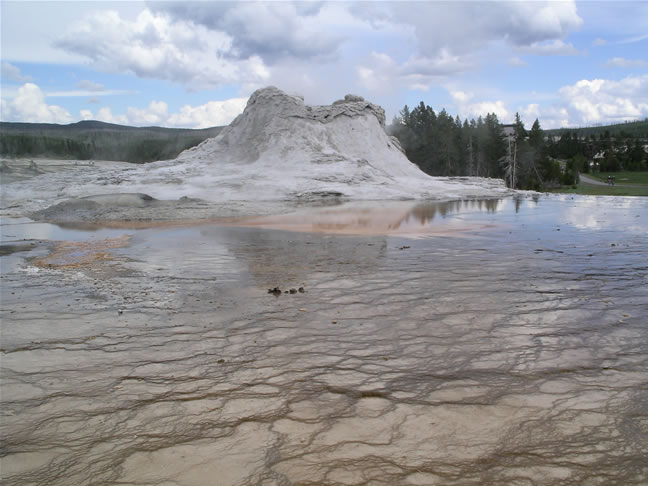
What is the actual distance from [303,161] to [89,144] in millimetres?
49687

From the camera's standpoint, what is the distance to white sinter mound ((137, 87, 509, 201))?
880 inches

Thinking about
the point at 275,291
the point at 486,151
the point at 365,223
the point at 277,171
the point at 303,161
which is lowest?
the point at 275,291

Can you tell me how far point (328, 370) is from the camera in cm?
342

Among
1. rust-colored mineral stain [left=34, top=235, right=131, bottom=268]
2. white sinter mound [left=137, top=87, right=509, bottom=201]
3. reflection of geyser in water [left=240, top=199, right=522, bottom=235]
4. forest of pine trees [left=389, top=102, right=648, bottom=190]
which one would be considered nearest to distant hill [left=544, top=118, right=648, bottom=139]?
forest of pine trees [left=389, top=102, right=648, bottom=190]

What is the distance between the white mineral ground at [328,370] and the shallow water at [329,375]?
0.01 metres

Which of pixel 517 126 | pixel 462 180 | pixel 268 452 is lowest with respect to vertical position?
pixel 268 452

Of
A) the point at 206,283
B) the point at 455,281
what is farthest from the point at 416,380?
the point at 206,283

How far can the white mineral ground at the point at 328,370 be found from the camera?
2.38 metres

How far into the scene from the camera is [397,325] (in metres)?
4.30

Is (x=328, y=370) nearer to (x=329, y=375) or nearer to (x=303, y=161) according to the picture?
(x=329, y=375)

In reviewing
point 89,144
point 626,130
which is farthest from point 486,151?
point 626,130

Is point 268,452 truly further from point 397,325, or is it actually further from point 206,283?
point 206,283

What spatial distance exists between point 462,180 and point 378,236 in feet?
72.6

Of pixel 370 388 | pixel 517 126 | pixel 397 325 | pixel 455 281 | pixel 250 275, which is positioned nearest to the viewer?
pixel 370 388
